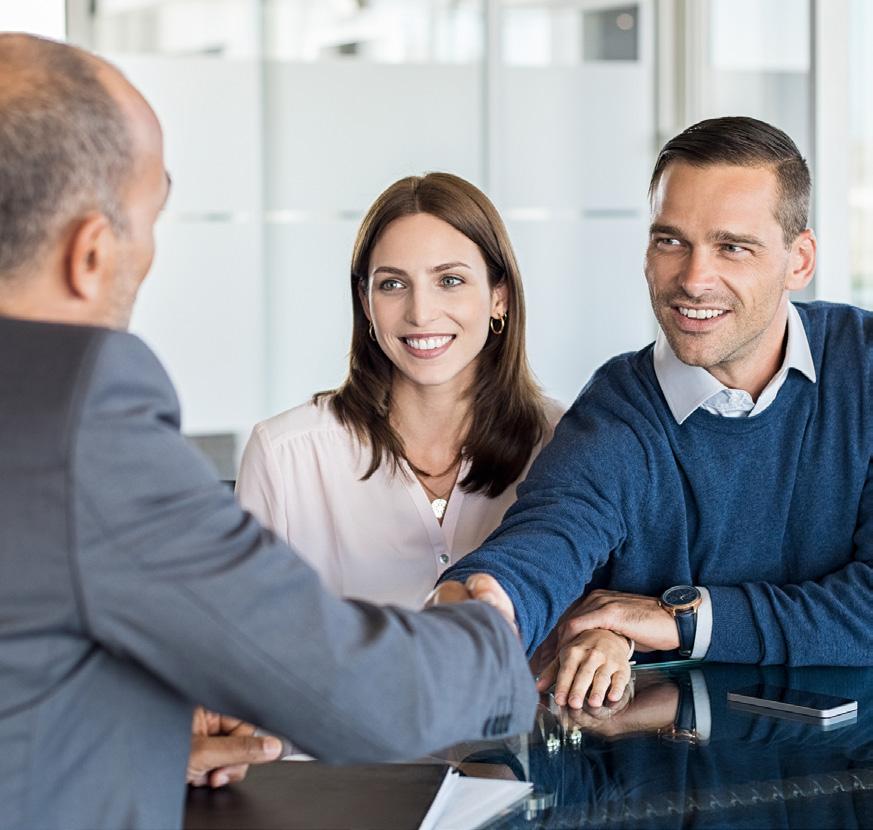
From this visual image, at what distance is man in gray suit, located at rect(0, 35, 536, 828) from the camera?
105 cm

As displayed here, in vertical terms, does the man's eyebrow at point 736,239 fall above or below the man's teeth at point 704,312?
above

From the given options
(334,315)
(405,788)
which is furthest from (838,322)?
(334,315)

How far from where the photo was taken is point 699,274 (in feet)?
7.59

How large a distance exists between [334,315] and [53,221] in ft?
12.4

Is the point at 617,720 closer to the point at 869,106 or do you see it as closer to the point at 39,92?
the point at 39,92

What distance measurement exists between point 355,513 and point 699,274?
2.59 feet

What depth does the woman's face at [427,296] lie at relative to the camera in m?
2.59

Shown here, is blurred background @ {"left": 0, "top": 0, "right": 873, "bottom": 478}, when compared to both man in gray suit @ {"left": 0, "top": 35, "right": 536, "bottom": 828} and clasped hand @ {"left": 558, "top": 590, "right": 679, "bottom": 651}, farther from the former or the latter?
man in gray suit @ {"left": 0, "top": 35, "right": 536, "bottom": 828}

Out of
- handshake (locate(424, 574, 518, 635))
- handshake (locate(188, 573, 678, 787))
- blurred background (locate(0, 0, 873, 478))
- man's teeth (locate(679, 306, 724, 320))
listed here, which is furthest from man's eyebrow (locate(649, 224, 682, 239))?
blurred background (locate(0, 0, 873, 478))

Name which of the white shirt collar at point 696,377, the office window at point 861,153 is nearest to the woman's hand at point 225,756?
the white shirt collar at point 696,377

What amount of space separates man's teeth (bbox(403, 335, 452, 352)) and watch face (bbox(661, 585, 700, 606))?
67cm

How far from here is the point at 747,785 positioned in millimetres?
1511

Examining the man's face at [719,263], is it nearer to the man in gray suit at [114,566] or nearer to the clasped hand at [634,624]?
the clasped hand at [634,624]

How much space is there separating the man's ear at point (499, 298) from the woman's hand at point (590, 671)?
854 millimetres
